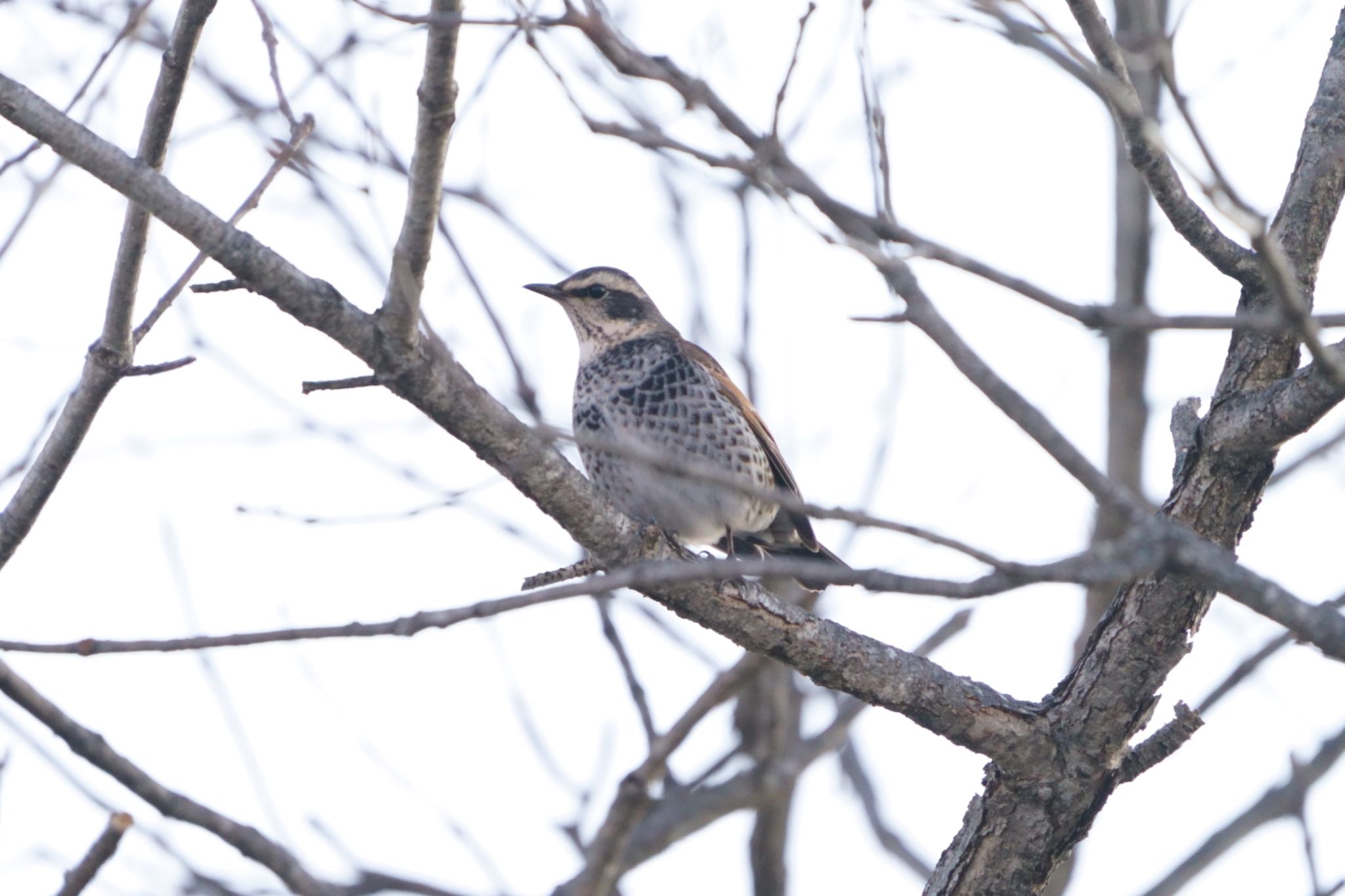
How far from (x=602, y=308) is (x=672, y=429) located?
1.16 m

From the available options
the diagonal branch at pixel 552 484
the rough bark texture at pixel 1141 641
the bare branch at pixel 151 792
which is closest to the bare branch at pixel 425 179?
the diagonal branch at pixel 552 484

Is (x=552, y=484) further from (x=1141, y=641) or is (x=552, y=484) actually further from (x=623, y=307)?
(x=623, y=307)

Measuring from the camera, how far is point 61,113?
3.32 meters

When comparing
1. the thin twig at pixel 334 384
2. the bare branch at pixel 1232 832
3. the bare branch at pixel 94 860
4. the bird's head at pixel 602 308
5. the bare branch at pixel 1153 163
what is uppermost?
the bird's head at pixel 602 308

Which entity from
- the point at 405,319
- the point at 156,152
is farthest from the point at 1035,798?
the point at 156,152

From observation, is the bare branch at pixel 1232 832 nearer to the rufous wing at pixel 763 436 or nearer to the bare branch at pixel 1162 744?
the rufous wing at pixel 763 436

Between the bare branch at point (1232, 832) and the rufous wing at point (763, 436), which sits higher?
the rufous wing at point (763, 436)

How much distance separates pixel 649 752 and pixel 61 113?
13.1ft

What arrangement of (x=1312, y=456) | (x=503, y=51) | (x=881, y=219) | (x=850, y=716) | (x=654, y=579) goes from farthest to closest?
(x=850, y=716) → (x=1312, y=456) → (x=503, y=51) → (x=881, y=219) → (x=654, y=579)

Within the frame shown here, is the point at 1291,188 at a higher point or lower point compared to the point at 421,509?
higher

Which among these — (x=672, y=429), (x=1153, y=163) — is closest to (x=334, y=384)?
(x=1153, y=163)

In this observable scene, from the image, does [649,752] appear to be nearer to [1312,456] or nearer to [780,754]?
[780,754]

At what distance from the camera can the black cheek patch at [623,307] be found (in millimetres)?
7727

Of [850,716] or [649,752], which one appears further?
[850,716]
